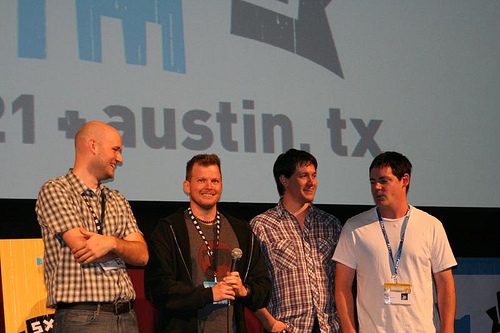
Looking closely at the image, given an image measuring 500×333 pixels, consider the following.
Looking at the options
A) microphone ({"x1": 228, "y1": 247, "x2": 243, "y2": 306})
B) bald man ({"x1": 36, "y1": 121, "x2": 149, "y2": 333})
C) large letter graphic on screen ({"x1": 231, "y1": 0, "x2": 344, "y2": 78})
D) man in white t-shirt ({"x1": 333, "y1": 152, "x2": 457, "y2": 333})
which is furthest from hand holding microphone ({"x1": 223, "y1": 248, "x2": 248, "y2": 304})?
large letter graphic on screen ({"x1": 231, "y1": 0, "x2": 344, "y2": 78})

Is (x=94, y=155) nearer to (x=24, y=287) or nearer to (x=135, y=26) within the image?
(x=24, y=287)

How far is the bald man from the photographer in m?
3.21

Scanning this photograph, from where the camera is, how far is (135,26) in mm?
4754

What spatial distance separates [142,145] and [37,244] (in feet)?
3.04

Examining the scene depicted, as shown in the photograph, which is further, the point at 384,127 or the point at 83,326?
the point at 384,127

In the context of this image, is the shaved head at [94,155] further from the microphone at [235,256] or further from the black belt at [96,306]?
the microphone at [235,256]

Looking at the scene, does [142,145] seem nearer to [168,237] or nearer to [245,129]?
[245,129]

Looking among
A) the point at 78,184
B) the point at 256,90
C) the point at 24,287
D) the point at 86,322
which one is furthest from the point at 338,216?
the point at 86,322

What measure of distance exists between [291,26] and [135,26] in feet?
3.73

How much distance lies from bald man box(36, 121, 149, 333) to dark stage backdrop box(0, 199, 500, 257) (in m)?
1.18

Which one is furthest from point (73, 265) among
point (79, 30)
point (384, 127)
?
point (384, 127)

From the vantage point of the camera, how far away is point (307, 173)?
420 centimetres

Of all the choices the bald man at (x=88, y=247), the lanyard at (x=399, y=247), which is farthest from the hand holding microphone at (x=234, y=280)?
the lanyard at (x=399, y=247)

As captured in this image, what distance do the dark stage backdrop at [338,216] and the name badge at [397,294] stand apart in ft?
4.19
